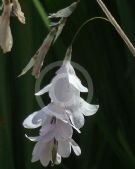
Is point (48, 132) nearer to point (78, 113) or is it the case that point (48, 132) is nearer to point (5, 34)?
point (78, 113)

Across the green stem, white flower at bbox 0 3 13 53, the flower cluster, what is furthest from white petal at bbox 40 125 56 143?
the green stem

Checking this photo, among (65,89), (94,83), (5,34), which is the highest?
(5,34)

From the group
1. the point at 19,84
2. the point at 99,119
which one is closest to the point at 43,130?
the point at 99,119

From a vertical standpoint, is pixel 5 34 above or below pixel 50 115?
above

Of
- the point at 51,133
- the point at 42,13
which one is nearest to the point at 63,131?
the point at 51,133

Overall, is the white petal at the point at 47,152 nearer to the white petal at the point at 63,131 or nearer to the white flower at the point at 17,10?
the white petal at the point at 63,131

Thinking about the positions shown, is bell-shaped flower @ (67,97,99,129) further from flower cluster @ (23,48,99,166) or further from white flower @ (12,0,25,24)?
white flower @ (12,0,25,24)
